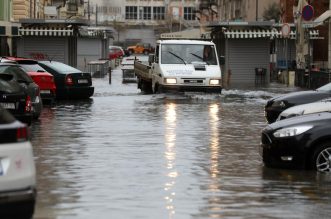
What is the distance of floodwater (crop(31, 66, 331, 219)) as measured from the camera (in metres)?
10.4

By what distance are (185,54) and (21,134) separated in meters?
25.2

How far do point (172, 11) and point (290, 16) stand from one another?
322 ft

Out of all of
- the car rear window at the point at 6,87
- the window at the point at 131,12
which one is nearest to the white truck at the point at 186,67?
the car rear window at the point at 6,87

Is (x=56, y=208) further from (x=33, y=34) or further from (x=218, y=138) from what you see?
(x=33, y=34)

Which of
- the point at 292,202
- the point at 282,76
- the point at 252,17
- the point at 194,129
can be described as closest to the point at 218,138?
the point at 194,129

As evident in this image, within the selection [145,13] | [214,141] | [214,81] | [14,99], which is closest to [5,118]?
[214,141]

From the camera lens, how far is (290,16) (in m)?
67.7

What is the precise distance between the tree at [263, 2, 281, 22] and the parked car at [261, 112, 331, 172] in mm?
64172

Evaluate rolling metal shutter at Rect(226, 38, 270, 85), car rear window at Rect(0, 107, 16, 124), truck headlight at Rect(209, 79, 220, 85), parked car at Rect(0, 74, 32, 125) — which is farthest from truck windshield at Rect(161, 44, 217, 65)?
car rear window at Rect(0, 107, 16, 124)

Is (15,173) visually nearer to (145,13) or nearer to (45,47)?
(45,47)

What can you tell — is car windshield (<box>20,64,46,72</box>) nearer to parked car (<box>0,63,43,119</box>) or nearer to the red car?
the red car

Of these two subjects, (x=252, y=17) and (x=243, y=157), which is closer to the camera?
(x=243, y=157)

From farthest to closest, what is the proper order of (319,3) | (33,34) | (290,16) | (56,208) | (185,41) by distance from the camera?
1. (290,16)
2. (319,3)
3. (33,34)
4. (185,41)
5. (56,208)

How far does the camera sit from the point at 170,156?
15.4 m
